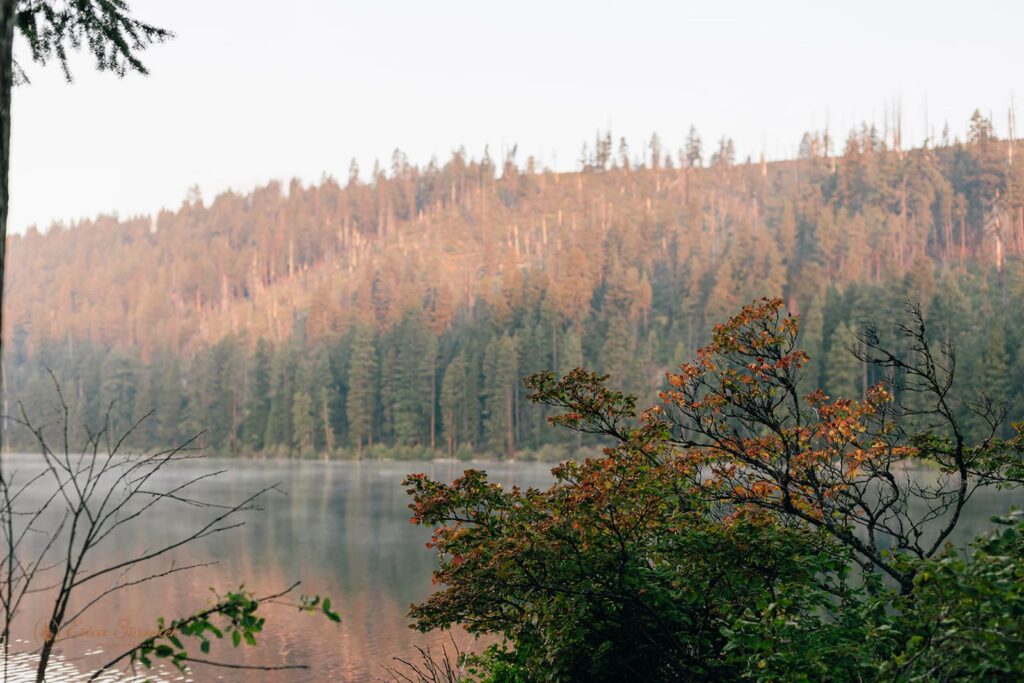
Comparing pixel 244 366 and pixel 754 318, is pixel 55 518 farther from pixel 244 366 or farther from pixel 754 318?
pixel 244 366

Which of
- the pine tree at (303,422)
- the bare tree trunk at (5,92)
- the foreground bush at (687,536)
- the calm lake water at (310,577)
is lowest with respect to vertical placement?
the pine tree at (303,422)

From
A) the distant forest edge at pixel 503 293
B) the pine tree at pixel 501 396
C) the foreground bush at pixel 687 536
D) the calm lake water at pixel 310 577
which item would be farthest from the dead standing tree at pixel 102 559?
the pine tree at pixel 501 396

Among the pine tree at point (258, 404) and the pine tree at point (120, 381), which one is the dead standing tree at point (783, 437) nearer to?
the pine tree at point (258, 404)

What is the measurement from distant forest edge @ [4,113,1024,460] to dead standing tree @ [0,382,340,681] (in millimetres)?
31579

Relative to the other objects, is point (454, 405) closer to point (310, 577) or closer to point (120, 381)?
point (120, 381)

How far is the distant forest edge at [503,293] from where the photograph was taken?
8738 cm

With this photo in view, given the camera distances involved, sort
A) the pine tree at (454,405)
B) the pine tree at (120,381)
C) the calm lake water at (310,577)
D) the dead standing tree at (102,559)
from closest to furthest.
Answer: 1. the dead standing tree at (102,559)
2. the calm lake water at (310,577)
3. the pine tree at (454,405)
4. the pine tree at (120,381)

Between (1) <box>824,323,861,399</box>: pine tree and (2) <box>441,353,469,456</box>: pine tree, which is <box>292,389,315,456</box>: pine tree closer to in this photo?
(2) <box>441,353,469,456</box>: pine tree

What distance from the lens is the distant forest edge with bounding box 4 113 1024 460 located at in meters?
87.4

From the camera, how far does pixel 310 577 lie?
87.1 feet

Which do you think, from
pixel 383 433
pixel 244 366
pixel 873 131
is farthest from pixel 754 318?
pixel 873 131

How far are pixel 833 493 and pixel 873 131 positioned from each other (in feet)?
537

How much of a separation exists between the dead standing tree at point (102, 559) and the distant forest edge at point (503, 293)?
31.6 metres

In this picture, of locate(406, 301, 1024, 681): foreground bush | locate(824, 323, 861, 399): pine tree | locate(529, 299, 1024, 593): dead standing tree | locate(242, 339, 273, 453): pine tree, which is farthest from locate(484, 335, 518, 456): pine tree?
locate(529, 299, 1024, 593): dead standing tree
